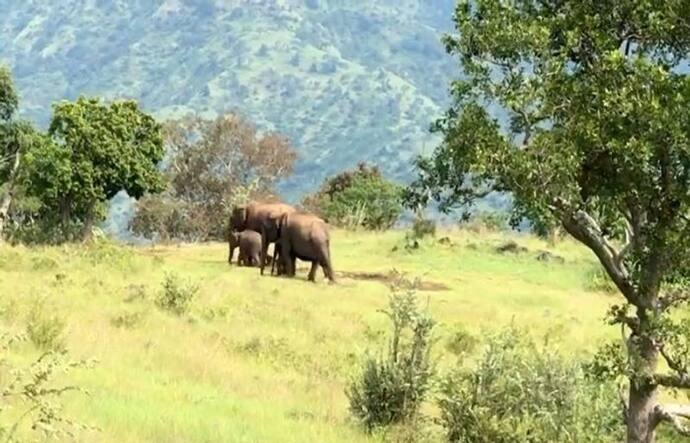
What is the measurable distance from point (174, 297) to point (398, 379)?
350 inches

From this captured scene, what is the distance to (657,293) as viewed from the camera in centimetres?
912

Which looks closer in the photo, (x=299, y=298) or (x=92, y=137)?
(x=299, y=298)

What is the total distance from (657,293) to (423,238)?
3251cm

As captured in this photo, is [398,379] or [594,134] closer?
[594,134]

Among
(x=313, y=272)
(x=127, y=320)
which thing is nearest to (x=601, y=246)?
(x=127, y=320)

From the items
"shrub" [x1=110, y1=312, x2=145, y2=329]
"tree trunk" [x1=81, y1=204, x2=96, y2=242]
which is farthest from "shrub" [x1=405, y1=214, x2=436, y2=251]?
"shrub" [x1=110, y1=312, x2=145, y2=329]

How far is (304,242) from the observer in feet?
105

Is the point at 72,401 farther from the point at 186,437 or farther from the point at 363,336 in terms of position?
the point at 363,336

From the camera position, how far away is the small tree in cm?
6494

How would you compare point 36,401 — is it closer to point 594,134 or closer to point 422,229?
point 594,134

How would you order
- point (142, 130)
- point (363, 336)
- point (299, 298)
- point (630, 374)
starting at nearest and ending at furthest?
point (630, 374) → point (363, 336) → point (299, 298) → point (142, 130)

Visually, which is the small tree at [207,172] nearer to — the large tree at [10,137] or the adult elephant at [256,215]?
the large tree at [10,137]

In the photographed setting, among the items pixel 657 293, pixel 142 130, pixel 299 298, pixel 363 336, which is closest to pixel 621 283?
pixel 657 293

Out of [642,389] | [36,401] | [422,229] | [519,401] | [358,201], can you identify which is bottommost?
[519,401]
